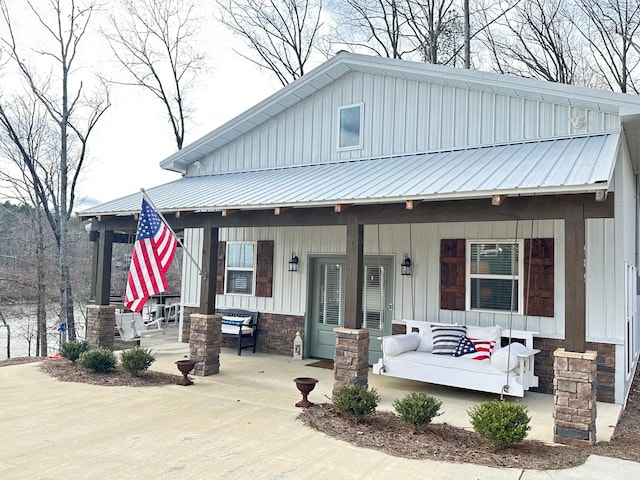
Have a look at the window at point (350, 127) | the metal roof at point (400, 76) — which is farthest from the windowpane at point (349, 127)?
the metal roof at point (400, 76)

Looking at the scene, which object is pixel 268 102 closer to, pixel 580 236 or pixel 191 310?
pixel 191 310

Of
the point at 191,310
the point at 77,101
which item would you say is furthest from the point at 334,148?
the point at 77,101

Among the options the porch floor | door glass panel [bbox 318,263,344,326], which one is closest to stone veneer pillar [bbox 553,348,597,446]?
the porch floor

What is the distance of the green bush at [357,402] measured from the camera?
583cm

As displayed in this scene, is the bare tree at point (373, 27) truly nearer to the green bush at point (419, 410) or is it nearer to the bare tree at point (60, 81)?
the bare tree at point (60, 81)

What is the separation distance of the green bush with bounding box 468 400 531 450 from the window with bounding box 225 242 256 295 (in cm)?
643

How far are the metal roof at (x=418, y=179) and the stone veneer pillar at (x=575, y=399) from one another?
179 centimetres

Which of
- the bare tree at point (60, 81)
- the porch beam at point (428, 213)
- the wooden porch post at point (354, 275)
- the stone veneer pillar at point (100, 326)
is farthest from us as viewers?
the bare tree at point (60, 81)

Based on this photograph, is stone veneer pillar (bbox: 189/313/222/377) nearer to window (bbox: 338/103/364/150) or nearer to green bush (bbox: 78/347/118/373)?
green bush (bbox: 78/347/118/373)

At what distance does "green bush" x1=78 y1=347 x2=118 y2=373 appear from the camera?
8133 millimetres

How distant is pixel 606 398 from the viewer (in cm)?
713

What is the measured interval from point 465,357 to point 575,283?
92.9 inches

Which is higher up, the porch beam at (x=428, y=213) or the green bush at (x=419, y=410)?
the porch beam at (x=428, y=213)

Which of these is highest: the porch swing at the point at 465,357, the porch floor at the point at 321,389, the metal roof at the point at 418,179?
the metal roof at the point at 418,179
